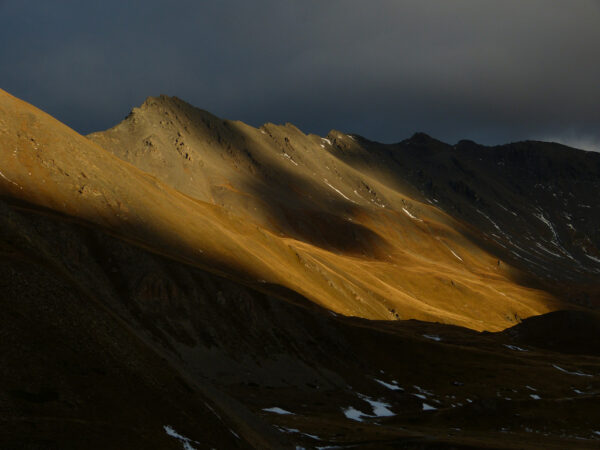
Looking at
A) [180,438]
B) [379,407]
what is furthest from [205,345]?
[180,438]

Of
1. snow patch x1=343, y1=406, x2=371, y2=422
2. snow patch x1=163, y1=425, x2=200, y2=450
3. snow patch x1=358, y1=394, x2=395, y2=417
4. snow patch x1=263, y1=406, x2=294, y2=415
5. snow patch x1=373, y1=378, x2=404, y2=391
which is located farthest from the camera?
snow patch x1=373, y1=378, x2=404, y2=391

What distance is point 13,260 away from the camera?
33.5 meters

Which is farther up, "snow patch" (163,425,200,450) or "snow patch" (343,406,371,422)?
"snow patch" (163,425,200,450)

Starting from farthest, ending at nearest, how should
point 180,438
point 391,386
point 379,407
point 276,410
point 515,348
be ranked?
point 515,348, point 391,386, point 379,407, point 276,410, point 180,438

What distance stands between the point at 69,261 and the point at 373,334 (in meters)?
52.7

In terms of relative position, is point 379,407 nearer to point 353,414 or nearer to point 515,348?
point 353,414

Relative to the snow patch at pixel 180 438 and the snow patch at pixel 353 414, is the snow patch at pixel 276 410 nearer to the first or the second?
the snow patch at pixel 353 414

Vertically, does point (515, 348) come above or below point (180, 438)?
above

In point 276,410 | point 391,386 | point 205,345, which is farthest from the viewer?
point 391,386

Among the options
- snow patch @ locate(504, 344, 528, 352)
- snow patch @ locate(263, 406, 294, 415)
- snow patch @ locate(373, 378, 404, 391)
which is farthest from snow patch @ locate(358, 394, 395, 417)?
snow patch @ locate(504, 344, 528, 352)

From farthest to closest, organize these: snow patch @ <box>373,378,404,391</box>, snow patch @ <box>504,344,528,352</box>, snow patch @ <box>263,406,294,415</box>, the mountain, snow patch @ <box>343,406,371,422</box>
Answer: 1. snow patch @ <box>504,344,528,352</box>
2. snow patch @ <box>373,378,404,391</box>
3. snow patch @ <box>343,406,371,422</box>
4. snow patch @ <box>263,406,294,415</box>
5. the mountain

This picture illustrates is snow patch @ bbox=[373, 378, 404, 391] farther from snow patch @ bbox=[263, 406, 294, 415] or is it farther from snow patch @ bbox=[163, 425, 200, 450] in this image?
snow patch @ bbox=[163, 425, 200, 450]

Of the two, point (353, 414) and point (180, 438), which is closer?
point (180, 438)

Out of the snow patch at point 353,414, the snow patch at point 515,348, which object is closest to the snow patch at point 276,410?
the snow patch at point 353,414
